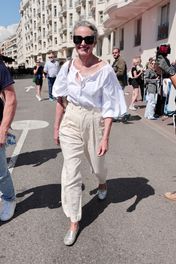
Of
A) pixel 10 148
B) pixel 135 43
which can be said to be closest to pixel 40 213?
pixel 10 148

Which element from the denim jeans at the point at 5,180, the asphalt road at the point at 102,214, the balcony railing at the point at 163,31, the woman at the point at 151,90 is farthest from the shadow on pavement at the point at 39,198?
the balcony railing at the point at 163,31

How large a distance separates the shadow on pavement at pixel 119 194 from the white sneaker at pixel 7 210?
0.80 m

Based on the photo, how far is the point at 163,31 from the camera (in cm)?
2048

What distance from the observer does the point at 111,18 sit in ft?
97.0

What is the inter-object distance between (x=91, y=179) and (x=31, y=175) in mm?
944

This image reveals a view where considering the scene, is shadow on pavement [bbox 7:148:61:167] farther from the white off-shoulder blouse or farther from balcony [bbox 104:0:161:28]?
balcony [bbox 104:0:161:28]

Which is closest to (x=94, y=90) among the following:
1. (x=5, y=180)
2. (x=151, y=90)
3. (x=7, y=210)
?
(x=5, y=180)

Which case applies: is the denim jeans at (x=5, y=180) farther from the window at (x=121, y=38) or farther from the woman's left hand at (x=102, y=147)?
the window at (x=121, y=38)

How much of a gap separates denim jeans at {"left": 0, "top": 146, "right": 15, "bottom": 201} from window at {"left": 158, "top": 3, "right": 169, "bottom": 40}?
18.2 metres

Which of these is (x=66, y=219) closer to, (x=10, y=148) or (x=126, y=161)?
(x=126, y=161)

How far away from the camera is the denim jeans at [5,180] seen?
3.51m

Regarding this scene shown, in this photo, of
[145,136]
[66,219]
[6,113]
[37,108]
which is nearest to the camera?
[6,113]

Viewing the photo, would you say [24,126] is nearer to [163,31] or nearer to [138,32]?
[163,31]

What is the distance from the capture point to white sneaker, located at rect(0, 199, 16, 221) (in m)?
3.67
